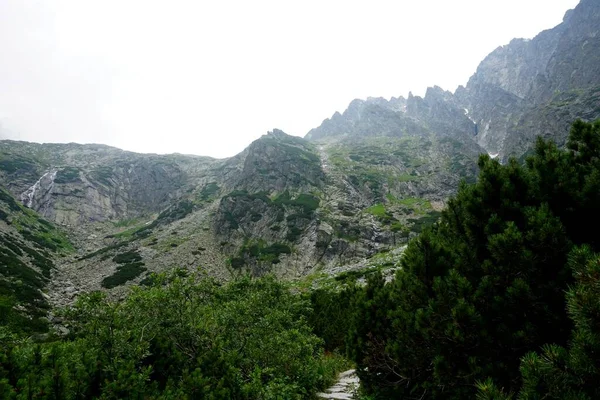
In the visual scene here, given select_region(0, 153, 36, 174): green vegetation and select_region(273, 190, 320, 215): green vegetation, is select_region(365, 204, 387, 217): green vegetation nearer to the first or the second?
select_region(273, 190, 320, 215): green vegetation

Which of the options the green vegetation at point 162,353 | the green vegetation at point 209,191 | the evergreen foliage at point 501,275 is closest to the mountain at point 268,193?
the green vegetation at point 209,191

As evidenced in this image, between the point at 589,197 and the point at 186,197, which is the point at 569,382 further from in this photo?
the point at 186,197

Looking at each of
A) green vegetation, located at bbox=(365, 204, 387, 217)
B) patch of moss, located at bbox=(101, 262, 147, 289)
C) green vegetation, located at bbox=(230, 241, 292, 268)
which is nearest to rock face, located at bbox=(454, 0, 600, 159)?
green vegetation, located at bbox=(365, 204, 387, 217)

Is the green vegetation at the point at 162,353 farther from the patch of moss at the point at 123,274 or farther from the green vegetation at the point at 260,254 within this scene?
the green vegetation at the point at 260,254

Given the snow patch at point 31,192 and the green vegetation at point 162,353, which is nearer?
the green vegetation at point 162,353

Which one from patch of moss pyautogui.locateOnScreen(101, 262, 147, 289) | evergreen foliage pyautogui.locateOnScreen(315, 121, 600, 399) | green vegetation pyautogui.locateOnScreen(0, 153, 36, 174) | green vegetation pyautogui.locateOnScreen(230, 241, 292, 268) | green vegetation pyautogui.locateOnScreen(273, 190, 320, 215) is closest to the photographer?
evergreen foliage pyautogui.locateOnScreen(315, 121, 600, 399)

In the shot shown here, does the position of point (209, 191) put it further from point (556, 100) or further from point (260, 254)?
point (556, 100)
